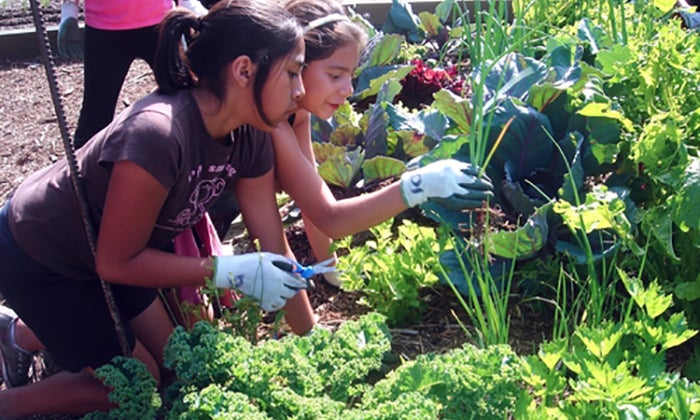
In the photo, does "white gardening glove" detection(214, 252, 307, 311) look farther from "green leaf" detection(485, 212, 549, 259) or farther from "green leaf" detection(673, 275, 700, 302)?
"green leaf" detection(673, 275, 700, 302)

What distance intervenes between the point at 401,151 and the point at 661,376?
4.54 ft

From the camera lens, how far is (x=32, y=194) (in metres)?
1.90

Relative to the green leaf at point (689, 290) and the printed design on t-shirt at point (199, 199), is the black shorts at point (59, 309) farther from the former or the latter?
the green leaf at point (689, 290)

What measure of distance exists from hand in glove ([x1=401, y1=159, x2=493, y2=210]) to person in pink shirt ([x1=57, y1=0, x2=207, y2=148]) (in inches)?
44.7

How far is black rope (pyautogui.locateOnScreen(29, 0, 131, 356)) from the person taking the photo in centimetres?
153

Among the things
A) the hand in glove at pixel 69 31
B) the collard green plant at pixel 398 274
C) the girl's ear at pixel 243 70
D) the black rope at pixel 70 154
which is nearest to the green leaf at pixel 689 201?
the collard green plant at pixel 398 274

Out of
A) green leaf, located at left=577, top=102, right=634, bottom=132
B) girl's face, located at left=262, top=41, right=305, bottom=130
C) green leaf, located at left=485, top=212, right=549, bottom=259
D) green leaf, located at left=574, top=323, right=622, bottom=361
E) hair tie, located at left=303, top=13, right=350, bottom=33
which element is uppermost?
hair tie, located at left=303, top=13, right=350, bottom=33

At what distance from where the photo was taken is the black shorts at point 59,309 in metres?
1.91

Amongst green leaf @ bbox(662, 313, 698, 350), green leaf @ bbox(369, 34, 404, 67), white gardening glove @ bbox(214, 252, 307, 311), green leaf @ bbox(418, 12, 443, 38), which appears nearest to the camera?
green leaf @ bbox(662, 313, 698, 350)

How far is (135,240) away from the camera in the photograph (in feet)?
5.74

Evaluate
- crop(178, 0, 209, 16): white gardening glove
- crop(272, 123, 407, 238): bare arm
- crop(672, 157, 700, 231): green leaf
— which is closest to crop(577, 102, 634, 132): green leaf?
crop(672, 157, 700, 231): green leaf

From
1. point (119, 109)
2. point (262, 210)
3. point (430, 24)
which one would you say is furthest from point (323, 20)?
point (119, 109)

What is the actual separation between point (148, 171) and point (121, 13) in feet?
4.10

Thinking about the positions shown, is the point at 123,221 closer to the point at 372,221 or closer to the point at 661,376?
the point at 372,221
